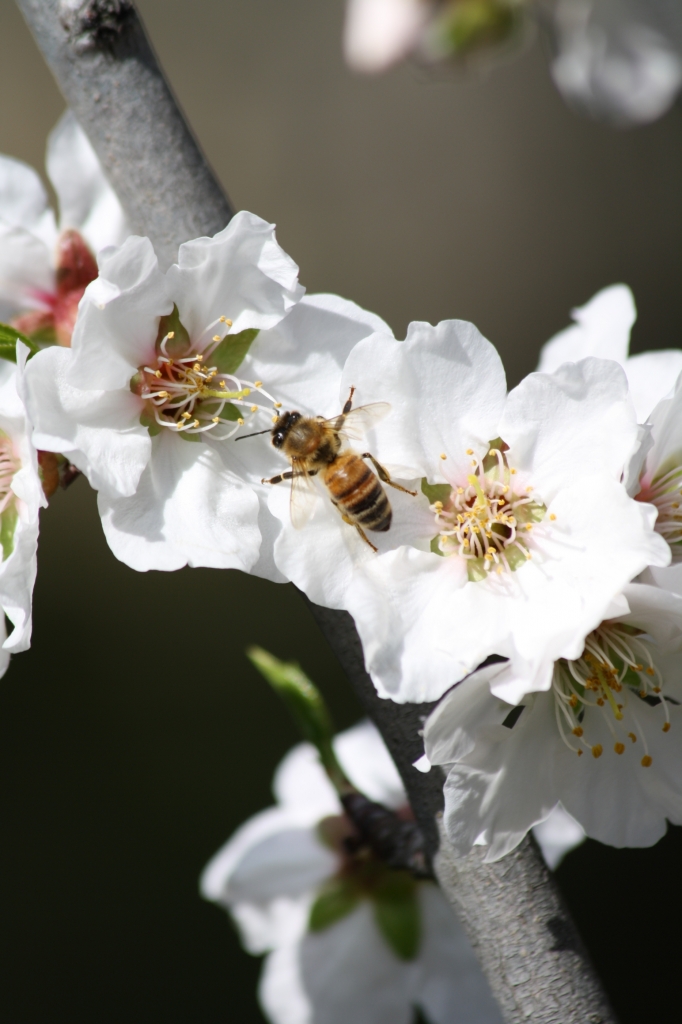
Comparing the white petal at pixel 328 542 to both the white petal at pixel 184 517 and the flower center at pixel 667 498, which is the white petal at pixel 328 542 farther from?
the flower center at pixel 667 498

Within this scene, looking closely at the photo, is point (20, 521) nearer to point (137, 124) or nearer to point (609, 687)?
point (137, 124)

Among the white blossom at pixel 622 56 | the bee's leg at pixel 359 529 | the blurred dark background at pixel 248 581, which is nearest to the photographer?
the bee's leg at pixel 359 529

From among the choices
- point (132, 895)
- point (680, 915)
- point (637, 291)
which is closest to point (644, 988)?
point (680, 915)

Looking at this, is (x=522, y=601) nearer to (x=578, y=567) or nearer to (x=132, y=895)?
(x=578, y=567)

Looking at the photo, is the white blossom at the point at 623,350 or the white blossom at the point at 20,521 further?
the white blossom at the point at 623,350

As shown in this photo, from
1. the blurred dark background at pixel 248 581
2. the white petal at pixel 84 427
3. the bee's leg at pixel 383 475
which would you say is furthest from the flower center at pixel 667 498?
the blurred dark background at pixel 248 581

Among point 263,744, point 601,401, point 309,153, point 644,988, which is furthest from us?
point 309,153
